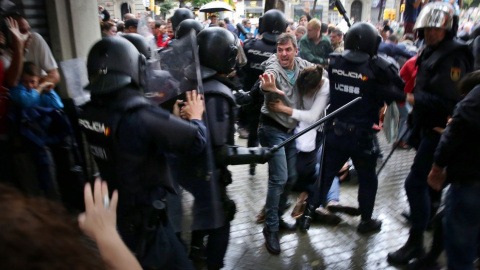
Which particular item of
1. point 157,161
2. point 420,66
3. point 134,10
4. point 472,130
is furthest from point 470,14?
point 134,10

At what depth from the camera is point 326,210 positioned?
4.22 metres

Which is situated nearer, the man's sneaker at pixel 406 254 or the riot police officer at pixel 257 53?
the man's sneaker at pixel 406 254

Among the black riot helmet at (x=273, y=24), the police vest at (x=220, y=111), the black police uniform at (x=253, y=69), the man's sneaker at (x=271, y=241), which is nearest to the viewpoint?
the police vest at (x=220, y=111)

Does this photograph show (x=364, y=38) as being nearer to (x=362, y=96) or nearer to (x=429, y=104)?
(x=362, y=96)

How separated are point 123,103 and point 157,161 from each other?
39 cm

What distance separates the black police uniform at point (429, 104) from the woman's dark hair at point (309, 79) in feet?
2.95

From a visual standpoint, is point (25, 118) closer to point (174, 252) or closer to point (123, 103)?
point (123, 103)

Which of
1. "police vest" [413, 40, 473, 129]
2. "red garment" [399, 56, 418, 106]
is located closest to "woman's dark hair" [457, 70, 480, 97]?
"police vest" [413, 40, 473, 129]

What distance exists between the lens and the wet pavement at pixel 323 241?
11.3 ft

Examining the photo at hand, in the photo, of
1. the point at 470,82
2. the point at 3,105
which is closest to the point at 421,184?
the point at 470,82

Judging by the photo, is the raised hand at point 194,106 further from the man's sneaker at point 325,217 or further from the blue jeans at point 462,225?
the man's sneaker at point 325,217

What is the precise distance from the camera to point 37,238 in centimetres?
Answer: 79

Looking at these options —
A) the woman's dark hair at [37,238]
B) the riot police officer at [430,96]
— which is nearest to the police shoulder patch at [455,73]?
the riot police officer at [430,96]

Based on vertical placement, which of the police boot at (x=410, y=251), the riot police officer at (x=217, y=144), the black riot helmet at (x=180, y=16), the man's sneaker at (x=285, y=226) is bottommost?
the man's sneaker at (x=285, y=226)
